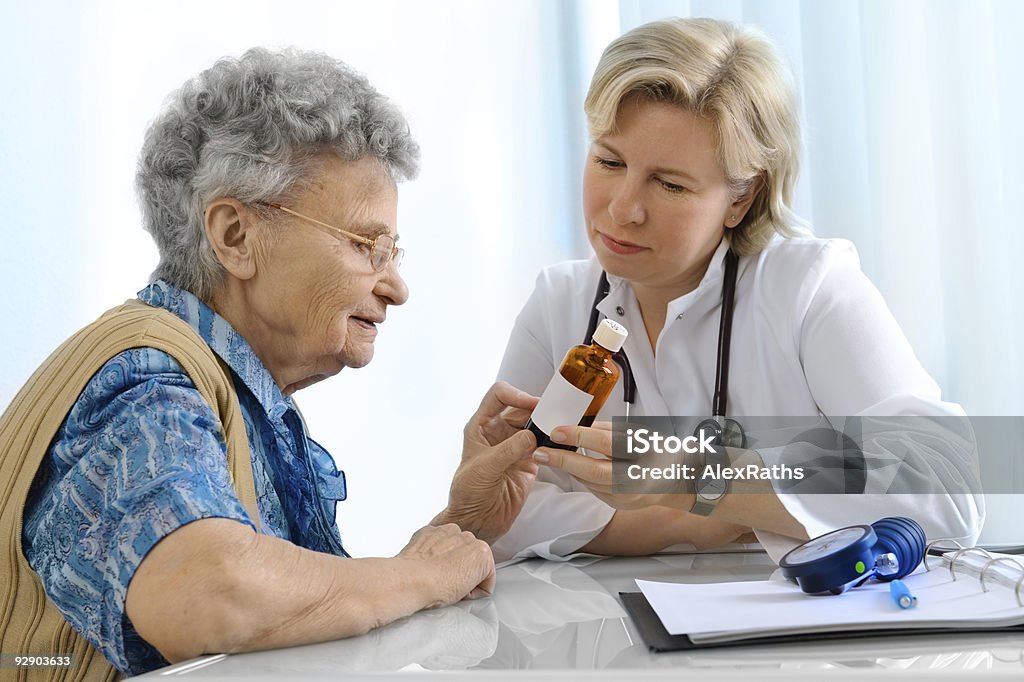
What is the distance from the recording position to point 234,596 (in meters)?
0.69

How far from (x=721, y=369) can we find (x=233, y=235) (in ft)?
2.43

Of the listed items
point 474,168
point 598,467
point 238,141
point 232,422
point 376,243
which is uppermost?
point 474,168

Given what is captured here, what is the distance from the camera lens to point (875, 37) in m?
1.83

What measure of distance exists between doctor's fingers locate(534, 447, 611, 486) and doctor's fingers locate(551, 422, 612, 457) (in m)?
0.03

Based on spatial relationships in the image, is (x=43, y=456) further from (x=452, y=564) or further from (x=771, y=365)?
(x=771, y=365)

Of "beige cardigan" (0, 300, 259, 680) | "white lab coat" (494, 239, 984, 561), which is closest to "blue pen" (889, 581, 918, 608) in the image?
"white lab coat" (494, 239, 984, 561)

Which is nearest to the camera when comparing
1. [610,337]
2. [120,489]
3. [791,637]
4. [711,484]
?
[791,637]

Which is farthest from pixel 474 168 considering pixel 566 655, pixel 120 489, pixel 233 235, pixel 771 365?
pixel 566 655

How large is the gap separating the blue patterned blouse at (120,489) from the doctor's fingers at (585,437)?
1.30 ft

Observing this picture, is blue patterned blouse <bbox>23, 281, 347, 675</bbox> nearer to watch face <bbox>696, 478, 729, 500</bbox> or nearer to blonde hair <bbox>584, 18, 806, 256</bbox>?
watch face <bbox>696, 478, 729, 500</bbox>

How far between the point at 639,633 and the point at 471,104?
1.66 meters

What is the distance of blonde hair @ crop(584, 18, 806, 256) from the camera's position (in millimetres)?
1314

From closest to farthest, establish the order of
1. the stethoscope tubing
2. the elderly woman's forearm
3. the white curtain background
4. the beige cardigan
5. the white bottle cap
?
the elderly woman's forearm, the beige cardigan, the white bottle cap, the stethoscope tubing, the white curtain background

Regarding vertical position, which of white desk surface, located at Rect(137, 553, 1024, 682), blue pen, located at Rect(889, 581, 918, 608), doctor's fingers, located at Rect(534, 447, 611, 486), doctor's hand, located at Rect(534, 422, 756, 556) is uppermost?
doctor's fingers, located at Rect(534, 447, 611, 486)
